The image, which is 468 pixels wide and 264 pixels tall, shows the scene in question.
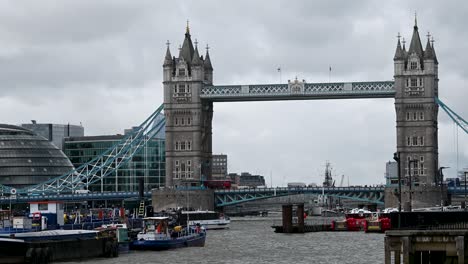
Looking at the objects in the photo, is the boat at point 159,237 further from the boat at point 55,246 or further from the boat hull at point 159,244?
the boat at point 55,246

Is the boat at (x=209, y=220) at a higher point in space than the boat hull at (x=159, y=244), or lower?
higher

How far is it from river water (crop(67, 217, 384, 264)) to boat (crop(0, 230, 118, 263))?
137cm

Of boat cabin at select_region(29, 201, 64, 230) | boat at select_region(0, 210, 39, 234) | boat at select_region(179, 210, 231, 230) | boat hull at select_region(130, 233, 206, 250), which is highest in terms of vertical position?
boat cabin at select_region(29, 201, 64, 230)

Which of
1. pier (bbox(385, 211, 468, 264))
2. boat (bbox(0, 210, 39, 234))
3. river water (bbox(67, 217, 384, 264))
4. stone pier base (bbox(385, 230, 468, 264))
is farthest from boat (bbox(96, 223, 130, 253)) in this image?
stone pier base (bbox(385, 230, 468, 264))

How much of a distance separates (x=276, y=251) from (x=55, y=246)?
79.5ft

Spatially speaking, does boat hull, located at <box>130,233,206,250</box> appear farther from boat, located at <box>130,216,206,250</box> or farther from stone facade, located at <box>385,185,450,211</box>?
stone facade, located at <box>385,185,450,211</box>

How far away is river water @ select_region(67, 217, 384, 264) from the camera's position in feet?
313

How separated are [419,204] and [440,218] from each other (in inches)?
3979

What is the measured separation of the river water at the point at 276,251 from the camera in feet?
313

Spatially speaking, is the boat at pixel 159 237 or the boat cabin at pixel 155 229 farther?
the boat cabin at pixel 155 229

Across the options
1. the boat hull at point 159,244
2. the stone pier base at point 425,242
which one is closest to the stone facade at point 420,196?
the boat hull at point 159,244

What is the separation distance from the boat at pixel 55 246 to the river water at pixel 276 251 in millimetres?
1371

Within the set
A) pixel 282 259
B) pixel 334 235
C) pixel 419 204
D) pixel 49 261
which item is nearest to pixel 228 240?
pixel 334 235

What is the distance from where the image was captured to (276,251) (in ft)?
353
